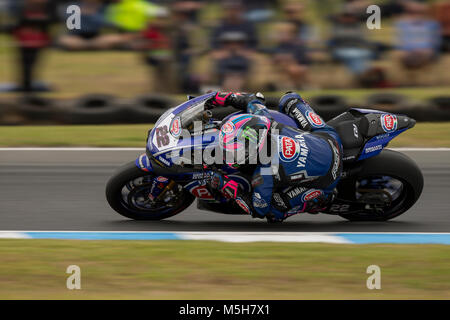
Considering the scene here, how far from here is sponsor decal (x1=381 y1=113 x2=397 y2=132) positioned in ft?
21.2

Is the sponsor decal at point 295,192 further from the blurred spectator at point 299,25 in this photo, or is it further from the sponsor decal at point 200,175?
the blurred spectator at point 299,25

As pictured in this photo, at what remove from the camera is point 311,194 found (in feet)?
20.8

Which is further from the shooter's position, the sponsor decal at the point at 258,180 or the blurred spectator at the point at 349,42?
the blurred spectator at the point at 349,42

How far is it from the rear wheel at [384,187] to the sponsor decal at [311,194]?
276 millimetres

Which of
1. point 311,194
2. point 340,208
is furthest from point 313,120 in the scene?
point 340,208

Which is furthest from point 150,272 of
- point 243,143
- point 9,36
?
point 9,36

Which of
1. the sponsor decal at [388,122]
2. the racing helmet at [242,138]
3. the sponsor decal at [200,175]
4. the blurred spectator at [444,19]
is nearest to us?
the racing helmet at [242,138]

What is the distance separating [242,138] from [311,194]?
2.62 ft

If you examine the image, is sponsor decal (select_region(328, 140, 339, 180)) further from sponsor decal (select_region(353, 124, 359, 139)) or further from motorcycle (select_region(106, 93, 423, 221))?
sponsor decal (select_region(353, 124, 359, 139))

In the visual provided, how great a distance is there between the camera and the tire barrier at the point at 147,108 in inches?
409

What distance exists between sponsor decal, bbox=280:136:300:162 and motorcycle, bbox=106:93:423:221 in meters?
0.26

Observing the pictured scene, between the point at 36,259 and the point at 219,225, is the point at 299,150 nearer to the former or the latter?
the point at 219,225

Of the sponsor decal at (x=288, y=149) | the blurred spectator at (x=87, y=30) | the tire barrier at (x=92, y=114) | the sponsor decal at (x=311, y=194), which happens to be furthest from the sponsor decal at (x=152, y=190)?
the blurred spectator at (x=87, y=30)

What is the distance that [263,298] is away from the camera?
505cm
